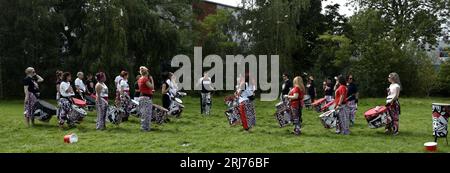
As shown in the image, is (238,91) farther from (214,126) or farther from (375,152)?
(375,152)

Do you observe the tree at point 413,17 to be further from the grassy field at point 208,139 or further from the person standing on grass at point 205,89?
the grassy field at point 208,139

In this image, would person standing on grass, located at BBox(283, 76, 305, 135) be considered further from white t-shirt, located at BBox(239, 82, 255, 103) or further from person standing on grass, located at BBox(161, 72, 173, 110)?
person standing on grass, located at BBox(161, 72, 173, 110)

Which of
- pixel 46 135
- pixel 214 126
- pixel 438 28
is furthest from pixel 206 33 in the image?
pixel 46 135

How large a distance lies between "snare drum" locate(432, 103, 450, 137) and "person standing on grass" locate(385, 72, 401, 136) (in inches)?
82.6

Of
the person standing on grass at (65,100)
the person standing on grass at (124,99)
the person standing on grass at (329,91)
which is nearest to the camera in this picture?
the person standing on grass at (65,100)

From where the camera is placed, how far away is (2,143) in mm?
10914

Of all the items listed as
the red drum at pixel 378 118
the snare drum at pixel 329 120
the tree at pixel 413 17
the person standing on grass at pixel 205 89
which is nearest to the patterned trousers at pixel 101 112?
the person standing on grass at pixel 205 89

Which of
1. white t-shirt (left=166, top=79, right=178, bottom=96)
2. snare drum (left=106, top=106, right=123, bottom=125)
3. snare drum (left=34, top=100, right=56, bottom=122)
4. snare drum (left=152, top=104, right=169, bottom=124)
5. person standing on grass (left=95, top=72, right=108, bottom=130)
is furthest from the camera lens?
white t-shirt (left=166, top=79, right=178, bottom=96)

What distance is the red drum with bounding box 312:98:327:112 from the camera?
1848cm

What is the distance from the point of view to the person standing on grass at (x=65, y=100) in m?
13.2

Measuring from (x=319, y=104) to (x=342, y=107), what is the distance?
6829mm

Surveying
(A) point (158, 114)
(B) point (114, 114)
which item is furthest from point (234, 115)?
(B) point (114, 114)

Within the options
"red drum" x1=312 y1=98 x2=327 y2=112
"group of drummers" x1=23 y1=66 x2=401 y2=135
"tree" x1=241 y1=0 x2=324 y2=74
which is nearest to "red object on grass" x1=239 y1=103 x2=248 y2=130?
"group of drummers" x1=23 y1=66 x2=401 y2=135

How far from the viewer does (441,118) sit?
33.0 ft
